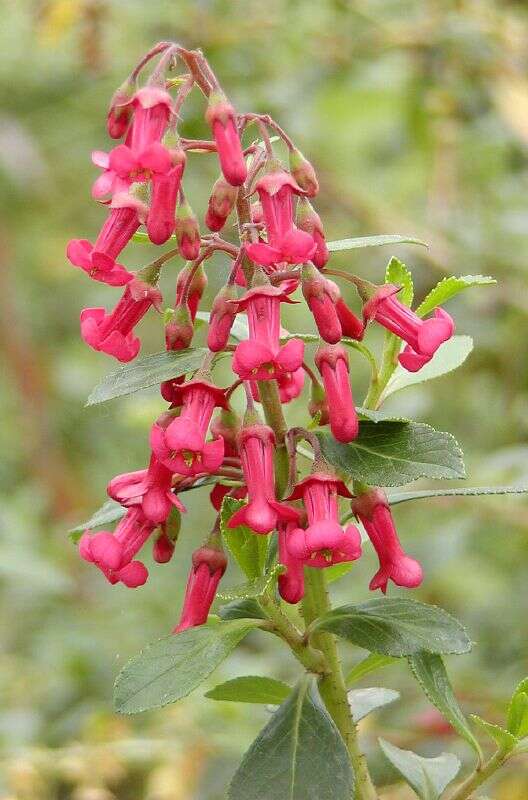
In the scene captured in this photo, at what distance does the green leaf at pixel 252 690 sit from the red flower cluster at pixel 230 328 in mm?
80

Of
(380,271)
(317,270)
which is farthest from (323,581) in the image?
(380,271)

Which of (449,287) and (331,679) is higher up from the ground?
(449,287)

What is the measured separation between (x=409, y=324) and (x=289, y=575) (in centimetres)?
28

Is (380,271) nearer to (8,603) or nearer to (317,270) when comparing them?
(8,603)

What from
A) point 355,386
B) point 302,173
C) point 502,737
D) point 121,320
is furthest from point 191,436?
point 355,386

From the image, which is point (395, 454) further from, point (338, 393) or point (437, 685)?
point (437, 685)

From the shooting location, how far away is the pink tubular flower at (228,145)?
1.00m

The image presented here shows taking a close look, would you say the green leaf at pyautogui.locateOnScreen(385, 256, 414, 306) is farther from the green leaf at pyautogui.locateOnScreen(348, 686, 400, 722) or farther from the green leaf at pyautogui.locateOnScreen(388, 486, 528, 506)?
the green leaf at pyautogui.locateOnScreen(348, 686, 400, 722)

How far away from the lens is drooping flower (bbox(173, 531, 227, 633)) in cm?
111

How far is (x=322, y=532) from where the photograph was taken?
0.98m

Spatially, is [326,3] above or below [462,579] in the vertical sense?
above

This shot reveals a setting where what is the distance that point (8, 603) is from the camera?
131 inches

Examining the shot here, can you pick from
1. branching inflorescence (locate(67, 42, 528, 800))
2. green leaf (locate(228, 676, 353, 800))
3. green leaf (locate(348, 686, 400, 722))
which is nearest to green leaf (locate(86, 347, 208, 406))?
branching inflorescence (locate(67, 42, 528, 800))

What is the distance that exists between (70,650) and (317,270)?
6.23ft
